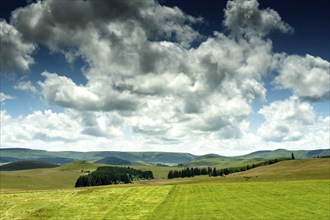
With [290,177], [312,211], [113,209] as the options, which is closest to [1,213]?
[113,209]

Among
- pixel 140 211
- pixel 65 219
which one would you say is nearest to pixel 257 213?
pixel 140 211

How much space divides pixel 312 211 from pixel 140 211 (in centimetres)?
2605

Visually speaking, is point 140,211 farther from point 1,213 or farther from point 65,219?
point 1,213

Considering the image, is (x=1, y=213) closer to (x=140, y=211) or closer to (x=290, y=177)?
(x=140, y=211)

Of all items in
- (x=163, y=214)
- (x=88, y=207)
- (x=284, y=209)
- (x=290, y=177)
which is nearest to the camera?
(x=163, y=214)

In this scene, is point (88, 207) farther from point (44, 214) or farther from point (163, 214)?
point (163, 214)

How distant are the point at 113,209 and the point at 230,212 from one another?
1908 cm

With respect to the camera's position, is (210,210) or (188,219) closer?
(188,219)

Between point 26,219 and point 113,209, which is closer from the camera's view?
point 26,219

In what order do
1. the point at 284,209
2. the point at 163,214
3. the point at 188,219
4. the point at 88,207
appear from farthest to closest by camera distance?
the point at 88,207 → the point at 284,209 → the point at 163,214 → the point at 188,219

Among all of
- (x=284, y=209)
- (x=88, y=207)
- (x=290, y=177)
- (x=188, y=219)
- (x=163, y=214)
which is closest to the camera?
(x=188, y=219)

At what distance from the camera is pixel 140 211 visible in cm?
5434

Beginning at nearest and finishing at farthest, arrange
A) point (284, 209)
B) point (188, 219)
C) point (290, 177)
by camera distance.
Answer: point (188, 219) < point (284, 209) < point (290, 177)

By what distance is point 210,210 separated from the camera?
179 ft
